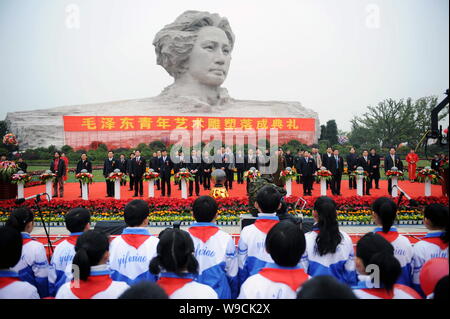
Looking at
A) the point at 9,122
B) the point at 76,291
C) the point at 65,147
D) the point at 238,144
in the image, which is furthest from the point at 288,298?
the point at 9,122

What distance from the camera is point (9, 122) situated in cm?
1911

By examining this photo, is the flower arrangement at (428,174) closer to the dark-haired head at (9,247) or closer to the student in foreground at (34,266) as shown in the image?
the student in foreground at (34,266)

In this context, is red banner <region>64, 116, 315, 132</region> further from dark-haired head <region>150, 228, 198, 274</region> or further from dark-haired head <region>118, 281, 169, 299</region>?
dark-haired head <region>118, 281, 169, 299</region>

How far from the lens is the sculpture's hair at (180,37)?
19859mm

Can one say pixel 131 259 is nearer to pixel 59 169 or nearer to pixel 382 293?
pixel 382 293

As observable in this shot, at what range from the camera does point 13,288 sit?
1.76m

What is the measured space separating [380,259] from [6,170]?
29.2 feet

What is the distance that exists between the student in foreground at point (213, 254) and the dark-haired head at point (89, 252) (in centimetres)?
71

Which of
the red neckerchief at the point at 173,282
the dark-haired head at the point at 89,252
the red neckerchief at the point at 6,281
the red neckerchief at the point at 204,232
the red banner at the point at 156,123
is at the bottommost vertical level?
the red neckerchief at the point at 6,281

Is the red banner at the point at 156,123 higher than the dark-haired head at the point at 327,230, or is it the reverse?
the red banner at the point at 156,123

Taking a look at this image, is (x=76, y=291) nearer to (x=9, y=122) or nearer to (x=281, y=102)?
(x=9, y=122)

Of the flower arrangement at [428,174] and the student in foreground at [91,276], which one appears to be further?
the flower arrangement at [428,174]

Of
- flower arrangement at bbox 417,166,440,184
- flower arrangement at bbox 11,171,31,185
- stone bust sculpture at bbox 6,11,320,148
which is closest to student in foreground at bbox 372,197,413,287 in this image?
flower arrangement at bbox 417,166,440,184

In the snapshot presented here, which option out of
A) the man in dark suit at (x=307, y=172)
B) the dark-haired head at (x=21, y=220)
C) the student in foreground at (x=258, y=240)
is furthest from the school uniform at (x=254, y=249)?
the man in dark suit at (x=307, y=172)
